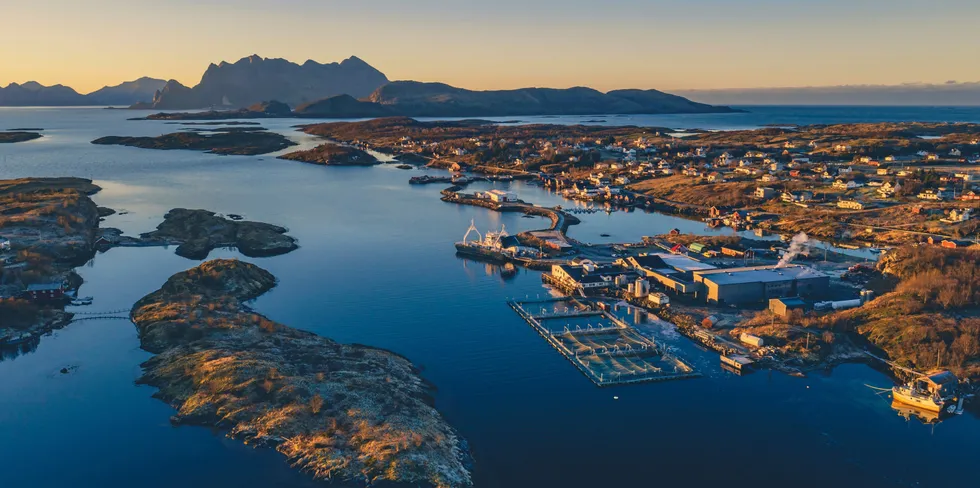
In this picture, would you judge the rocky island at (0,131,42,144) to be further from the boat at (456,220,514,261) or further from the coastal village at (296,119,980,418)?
the boat at (456,220,514,261)

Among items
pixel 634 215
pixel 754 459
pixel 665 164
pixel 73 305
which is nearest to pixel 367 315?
pixel 73 305

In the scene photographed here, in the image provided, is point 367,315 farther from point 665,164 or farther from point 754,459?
point 665,164

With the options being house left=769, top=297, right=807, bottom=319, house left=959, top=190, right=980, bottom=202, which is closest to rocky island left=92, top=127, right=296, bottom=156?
house left=959, top=190, right=980, bottom=202

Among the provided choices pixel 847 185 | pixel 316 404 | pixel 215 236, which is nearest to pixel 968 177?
pixel 847 185

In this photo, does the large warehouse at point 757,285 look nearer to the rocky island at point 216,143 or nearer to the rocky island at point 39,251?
the rocky island at point 39,251

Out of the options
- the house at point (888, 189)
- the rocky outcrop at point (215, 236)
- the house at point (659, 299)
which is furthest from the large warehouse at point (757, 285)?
the house at point (888, 189)
